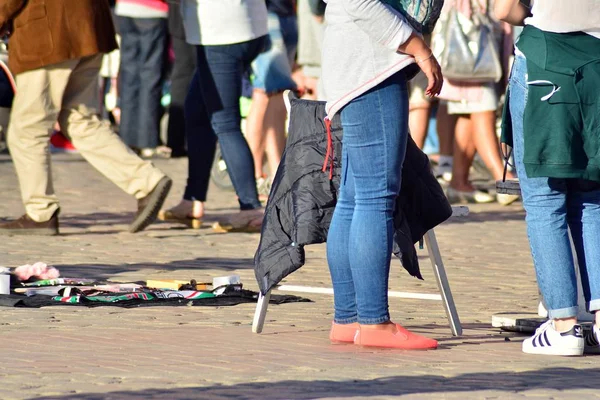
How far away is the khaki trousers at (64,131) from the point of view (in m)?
9.45

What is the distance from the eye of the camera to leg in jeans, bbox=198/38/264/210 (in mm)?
9484

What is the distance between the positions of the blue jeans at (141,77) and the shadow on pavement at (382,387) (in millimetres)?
10229

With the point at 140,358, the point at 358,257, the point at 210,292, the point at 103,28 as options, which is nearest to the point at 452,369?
the point at 358,257

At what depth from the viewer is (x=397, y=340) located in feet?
18.5

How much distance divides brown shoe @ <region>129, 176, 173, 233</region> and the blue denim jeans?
4094 mm

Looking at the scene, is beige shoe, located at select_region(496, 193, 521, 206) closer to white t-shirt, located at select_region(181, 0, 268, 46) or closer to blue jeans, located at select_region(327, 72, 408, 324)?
white t-shirt, located at select_region(181, 0, 268, 46)

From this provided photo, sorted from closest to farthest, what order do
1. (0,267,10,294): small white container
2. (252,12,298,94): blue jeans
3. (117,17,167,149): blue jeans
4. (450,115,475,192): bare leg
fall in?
(0,267,10,294): small white container < (252,12,298,94): blue jeans < (450,115,475,192): bare leg < (117,17,167,149): blue jeans

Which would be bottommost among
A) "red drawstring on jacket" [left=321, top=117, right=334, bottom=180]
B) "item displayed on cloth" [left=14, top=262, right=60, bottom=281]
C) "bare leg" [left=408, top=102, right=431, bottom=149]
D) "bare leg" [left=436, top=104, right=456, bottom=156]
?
"bare leg" [left=436, top=104, right=456, bottom=156]

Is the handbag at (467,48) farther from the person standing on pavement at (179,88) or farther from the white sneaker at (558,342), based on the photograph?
the white sneaker at (558,342)

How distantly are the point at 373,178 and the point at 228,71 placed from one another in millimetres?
4054

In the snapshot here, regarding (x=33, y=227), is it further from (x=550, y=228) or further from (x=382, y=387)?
(x=382, y=387)

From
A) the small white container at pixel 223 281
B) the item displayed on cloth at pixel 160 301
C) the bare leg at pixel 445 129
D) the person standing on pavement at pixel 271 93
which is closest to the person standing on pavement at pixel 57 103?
the person standing on pavement at pixel 271 93

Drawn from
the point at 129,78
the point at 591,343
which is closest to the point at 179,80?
the point at 129,78

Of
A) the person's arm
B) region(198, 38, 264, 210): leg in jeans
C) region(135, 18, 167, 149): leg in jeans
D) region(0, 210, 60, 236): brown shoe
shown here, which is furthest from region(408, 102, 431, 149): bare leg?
the person's arm
